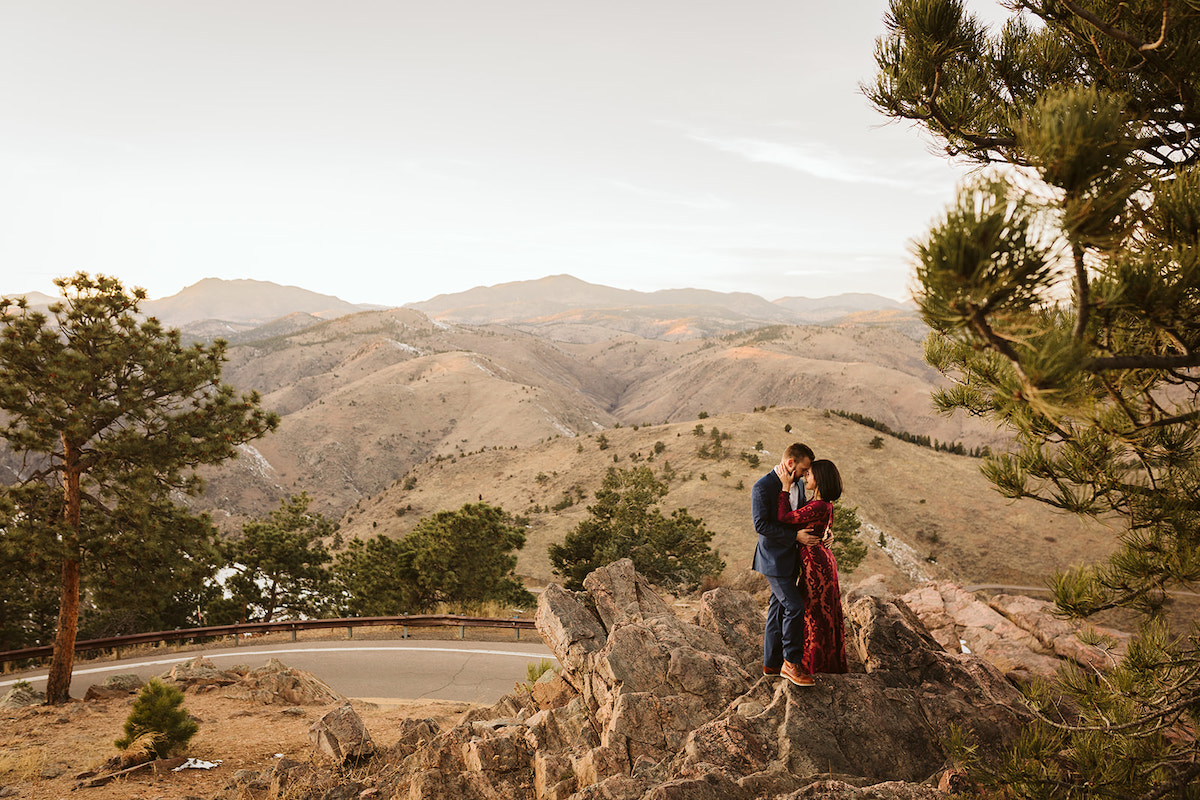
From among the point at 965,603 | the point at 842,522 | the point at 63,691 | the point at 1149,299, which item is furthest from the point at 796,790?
the point at 842,522

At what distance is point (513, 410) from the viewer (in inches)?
3482

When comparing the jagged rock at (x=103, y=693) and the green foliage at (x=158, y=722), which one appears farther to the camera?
the jagged rock at (x=103, y=693)

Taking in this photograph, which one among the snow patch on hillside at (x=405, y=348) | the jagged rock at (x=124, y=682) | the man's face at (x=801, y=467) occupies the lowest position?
the jagged rock at (x=124, y=682)

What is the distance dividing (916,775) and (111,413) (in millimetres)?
14645

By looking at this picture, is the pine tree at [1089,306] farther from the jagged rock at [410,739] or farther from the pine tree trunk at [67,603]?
the pine tree trunk at [67,603]

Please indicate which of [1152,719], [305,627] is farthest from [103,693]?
[1152,719]

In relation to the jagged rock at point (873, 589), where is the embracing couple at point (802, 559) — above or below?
above

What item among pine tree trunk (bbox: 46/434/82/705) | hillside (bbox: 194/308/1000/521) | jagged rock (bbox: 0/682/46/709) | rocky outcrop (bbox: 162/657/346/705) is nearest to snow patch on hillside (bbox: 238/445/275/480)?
hillside (bbox: 194/308/1000/521)

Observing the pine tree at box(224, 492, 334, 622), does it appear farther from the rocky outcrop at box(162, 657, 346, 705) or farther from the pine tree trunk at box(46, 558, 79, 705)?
the rocky outcrop at box(162, 657, 346, 705)

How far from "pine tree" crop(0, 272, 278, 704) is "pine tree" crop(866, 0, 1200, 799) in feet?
43.2

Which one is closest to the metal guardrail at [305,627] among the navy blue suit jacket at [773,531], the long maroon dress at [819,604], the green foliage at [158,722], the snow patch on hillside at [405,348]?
the green foliage at [158,722]

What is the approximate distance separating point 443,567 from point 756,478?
92.2 ft

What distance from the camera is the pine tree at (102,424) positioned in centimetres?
1136

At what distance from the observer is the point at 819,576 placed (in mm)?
5590
